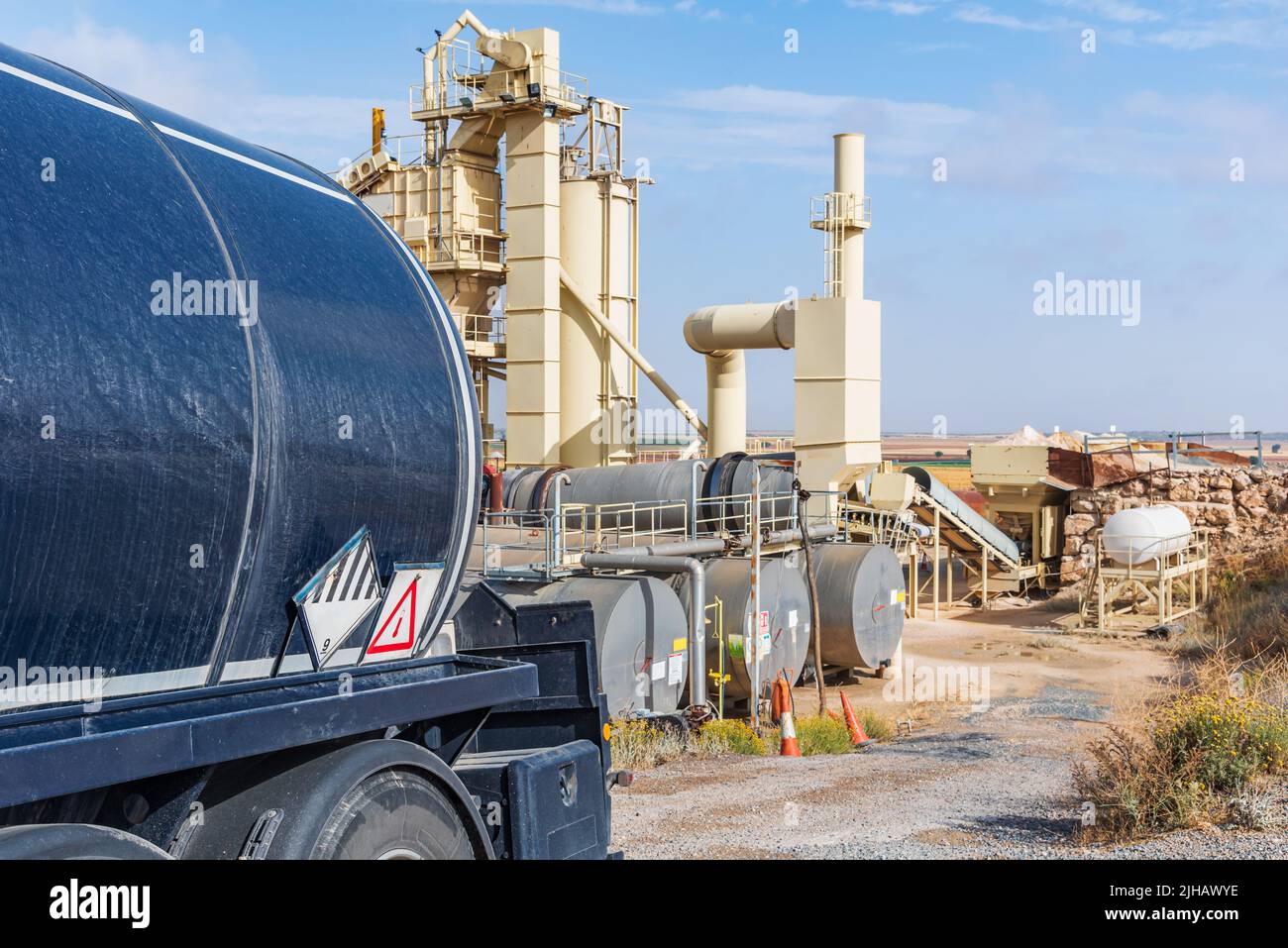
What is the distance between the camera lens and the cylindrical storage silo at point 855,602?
2045 cm

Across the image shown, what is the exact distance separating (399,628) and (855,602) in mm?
15944

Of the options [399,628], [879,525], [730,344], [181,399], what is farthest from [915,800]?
[730,344]

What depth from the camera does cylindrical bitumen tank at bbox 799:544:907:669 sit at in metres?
20.5

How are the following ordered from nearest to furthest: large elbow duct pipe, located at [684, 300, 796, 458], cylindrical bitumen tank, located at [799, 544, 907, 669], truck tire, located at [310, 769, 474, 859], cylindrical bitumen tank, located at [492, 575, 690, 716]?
1. truck tire, located at [310, 769, 474, 859]
2. cylindrical bitumen tank, located at [492, 575, 690, 716]
3. cylindrical bitumen tank, located at [799, 544, 907, 669]
4. large elbow duct pipe, located at [684, 300, 796, 458]

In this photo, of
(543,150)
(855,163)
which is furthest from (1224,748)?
(543,150)

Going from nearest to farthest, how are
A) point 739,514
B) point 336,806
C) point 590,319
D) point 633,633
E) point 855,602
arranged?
point 336,806 → point 633,633 → point 855,602 → point 739,514 → point 590,319

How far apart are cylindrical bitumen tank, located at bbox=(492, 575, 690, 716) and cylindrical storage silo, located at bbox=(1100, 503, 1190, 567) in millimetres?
14086

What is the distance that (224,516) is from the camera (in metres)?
4.14

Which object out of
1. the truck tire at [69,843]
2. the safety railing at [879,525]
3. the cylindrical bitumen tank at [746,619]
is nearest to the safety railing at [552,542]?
the cylindrical bitumen tank at [746,619]

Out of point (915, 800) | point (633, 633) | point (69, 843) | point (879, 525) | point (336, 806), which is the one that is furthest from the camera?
point (879, 525)

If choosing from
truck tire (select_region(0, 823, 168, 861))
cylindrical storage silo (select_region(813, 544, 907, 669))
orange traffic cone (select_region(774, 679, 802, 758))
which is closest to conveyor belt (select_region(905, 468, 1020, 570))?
cylindrical storage silo (select_region(813, 544, 907, 669))

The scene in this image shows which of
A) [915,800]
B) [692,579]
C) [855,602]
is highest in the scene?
[692,579]

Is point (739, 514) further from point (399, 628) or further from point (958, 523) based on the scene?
point (399, 628)

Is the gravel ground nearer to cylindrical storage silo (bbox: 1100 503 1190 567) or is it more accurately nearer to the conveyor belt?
cylindrical storage silo (bbox: 1100 503 1190 567)
